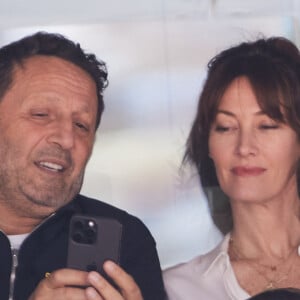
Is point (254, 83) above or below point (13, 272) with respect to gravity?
above

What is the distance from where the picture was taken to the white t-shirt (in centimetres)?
126

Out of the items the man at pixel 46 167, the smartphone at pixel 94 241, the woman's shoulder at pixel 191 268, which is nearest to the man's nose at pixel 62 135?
the man at pixel 46 167

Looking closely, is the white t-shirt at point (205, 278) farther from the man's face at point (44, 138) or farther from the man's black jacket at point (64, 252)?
the man's face at point (44, 138)

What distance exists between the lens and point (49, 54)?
130cm

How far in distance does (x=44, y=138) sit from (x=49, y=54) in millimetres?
160

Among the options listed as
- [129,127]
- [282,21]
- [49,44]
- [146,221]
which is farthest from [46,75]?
[282,21]

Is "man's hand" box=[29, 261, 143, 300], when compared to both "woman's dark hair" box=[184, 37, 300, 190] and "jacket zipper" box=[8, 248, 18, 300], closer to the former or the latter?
"jacket zipper" box=[8, 248, 18, 300]

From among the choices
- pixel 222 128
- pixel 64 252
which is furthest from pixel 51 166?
pixel 222 128

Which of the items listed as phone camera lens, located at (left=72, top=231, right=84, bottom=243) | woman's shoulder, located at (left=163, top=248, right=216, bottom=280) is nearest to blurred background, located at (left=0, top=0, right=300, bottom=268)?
woman's shoulder, located at (left=163, top=248, right=216, bottom=280)

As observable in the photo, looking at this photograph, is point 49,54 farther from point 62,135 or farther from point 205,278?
point 205,278

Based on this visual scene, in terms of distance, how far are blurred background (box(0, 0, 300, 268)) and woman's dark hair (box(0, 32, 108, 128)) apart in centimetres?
1

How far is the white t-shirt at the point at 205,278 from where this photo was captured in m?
1.26

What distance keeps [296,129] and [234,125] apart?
0.33ft

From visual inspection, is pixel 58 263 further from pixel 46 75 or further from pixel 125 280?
pixel 46 75
